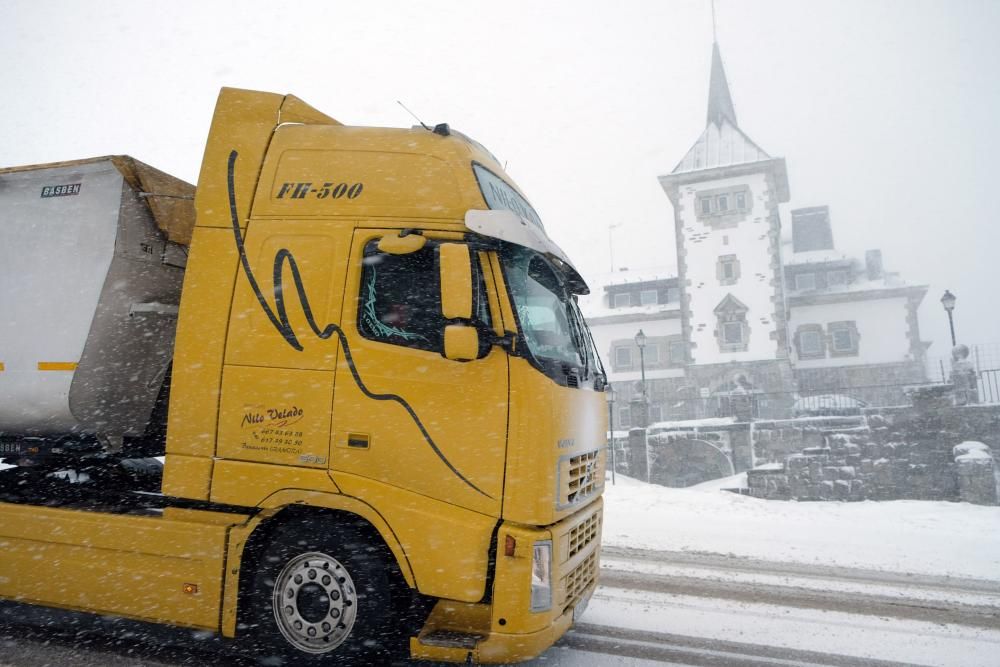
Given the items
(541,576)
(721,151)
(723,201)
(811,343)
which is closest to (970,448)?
(541,576)

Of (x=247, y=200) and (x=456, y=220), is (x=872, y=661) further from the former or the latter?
(x=247, y=200)

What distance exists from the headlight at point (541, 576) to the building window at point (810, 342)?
3985 cm

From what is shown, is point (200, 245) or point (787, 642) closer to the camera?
point (200, 245)

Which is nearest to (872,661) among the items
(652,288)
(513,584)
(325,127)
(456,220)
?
(513,584)

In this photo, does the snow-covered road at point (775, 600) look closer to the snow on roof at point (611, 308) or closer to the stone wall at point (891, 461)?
the stone wall at point (891, 461)

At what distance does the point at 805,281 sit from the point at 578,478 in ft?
138

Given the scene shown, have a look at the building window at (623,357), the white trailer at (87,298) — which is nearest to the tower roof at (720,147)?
the building window at (623,357)

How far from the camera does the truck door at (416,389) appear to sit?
3453 mm

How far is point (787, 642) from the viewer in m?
4.72

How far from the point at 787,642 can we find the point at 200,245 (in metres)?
5.33

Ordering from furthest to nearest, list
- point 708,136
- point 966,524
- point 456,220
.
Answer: point 708,136 < point 966,524 < point 456,220

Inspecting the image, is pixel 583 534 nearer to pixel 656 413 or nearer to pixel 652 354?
pixel 656 413

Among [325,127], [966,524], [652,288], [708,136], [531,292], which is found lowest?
[966,524]

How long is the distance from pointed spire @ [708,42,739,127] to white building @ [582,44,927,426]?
3.22 m
